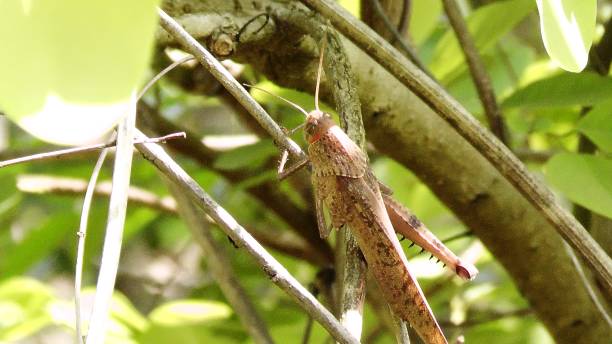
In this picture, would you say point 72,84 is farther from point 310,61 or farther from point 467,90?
point 467,90

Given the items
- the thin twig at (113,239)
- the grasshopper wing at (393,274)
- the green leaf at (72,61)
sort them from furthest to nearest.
Result: 1. the grasshopper wing at (393,274)
2. the thin twig at (113,239)
3. the green leaf at (72,61)

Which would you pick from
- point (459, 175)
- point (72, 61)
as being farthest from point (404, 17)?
point (72, 61)

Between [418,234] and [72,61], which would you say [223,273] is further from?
[72,61]

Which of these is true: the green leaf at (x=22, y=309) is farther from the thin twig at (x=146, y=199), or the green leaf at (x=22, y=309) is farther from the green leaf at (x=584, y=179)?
the green leaf at (x=584, y=179)

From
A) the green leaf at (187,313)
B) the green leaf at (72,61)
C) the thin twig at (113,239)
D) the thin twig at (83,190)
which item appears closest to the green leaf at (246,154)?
the green leaf at (187,313)

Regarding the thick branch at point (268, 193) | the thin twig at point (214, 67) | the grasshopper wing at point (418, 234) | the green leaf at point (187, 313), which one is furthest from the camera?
the thick branch at point (268, 193)

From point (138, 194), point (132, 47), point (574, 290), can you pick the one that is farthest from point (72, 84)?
point (138, 194)

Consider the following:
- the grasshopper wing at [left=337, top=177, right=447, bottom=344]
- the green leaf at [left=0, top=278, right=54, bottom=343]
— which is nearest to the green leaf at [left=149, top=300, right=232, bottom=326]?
the green leaf at [left=0, top=278, right=54, bottom=343]
